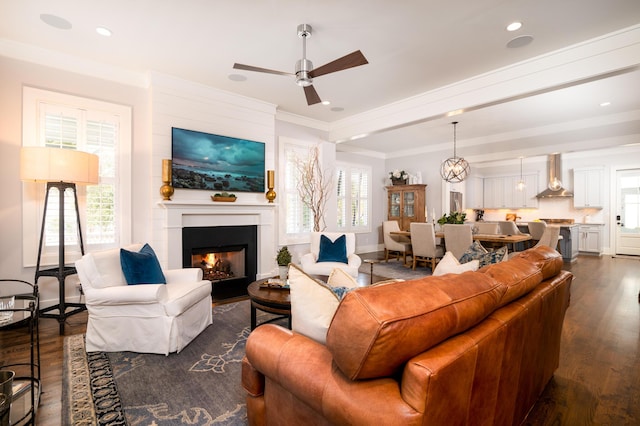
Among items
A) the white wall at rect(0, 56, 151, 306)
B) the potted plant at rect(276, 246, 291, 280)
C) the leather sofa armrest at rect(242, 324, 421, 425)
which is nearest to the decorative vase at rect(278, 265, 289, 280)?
the potted plant at rect(276, 246, 291, 280)

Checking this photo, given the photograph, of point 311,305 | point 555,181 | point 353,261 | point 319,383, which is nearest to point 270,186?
point 353,261

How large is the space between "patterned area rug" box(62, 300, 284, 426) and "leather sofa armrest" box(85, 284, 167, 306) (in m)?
0.43

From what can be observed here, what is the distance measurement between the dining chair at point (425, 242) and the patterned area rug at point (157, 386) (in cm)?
398

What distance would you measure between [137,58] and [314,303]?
3.72m

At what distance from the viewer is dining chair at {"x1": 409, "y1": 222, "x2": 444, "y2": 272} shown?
5.64 m

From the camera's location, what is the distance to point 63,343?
2.68 m

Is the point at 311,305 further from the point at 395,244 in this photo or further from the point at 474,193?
the point at 474,193

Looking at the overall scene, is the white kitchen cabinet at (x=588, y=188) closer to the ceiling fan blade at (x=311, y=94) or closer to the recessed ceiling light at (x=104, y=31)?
the ceiling fan blade at (x=311, y=94)

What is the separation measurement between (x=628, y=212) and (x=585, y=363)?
7.86m

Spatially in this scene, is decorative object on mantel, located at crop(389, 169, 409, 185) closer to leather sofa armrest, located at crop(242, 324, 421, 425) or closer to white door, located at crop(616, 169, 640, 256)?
white door, located at crop(616, 169, 640, 256)

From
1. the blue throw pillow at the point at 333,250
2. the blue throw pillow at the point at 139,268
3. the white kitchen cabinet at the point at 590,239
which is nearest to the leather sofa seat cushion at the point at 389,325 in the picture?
the blue throw pillow at the point at 139,268

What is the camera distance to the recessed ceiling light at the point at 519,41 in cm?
304

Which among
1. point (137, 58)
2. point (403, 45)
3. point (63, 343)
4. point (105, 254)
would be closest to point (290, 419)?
point (105, 254)

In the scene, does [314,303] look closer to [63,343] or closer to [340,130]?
[63,343]
